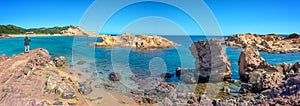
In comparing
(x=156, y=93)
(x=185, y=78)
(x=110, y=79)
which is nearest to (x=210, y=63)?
(x=185, y=78)

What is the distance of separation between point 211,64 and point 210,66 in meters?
0.19

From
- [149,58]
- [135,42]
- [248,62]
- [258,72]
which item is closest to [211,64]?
[248,62]

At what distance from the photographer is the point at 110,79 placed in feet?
64.5

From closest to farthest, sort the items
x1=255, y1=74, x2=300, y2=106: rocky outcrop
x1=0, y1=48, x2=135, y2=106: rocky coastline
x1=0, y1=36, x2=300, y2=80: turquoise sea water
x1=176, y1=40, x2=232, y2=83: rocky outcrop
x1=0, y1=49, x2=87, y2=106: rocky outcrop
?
x1=255, y1=74, x2=300, y2=106: rocky outcrop < x1=0, y1=49, x2=87, y2=106: rocky outcrop < x1=0, y1=48, x2=135, y2=106: rocky coastline < x1=176, y1=40, x2=232, y2=83: rocky outcrop < x1=0, y1=36, x2=300, y2=80: turquoise sea water

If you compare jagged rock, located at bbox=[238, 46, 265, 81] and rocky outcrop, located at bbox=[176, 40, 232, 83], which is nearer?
rocky outcrop, located at bbox=[176, 40, 232, 83]

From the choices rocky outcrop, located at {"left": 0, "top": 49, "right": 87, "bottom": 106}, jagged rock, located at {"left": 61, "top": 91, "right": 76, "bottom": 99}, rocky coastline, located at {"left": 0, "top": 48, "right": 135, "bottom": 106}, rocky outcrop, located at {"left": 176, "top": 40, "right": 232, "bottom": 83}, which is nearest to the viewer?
rocky outcrop, located at {"left": 0, "top": 49, "right": 87, "bottom": 106}

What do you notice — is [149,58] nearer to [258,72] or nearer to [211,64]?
[211,64]

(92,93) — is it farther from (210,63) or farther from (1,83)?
(210,63)

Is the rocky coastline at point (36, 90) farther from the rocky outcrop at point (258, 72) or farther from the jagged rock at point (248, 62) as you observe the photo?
the jagged rock at point (248, 62)

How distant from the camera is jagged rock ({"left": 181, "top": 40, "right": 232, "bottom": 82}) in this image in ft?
62.4

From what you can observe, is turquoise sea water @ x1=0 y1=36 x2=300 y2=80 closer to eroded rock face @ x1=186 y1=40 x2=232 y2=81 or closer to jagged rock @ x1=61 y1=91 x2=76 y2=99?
eroded rock face @ x1=186 y1=40 x2=232 y2=81

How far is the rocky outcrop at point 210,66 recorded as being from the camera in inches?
747

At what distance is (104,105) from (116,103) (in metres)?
0.78

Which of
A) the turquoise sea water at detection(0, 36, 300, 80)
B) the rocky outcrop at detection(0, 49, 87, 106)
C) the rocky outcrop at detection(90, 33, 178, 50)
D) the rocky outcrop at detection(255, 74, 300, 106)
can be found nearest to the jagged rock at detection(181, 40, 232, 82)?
the turquoise sea water at detection(0, 36, 300, 80)
